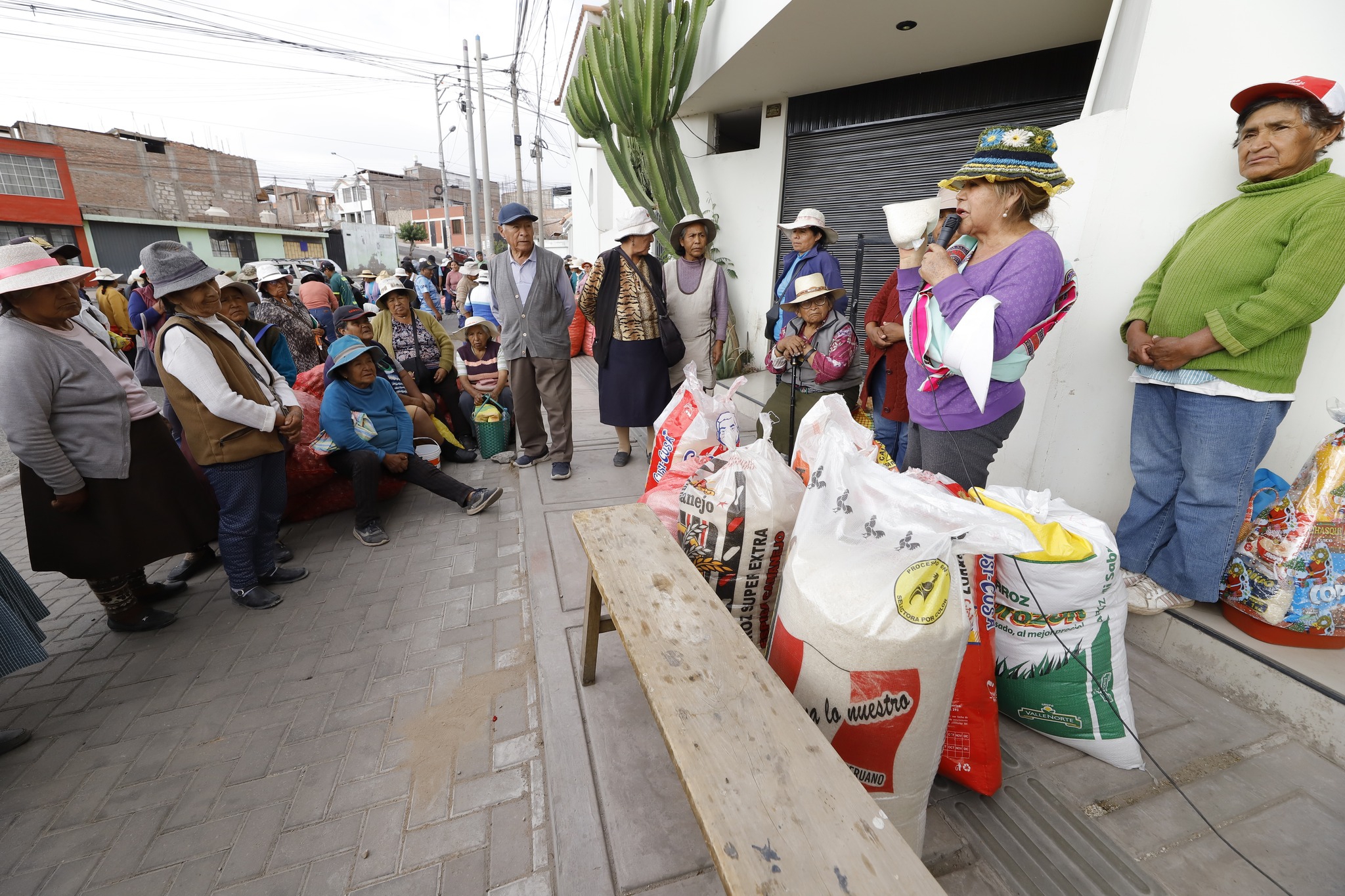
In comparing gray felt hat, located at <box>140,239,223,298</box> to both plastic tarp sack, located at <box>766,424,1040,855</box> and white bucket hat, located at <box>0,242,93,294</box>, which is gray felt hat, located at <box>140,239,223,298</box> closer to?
white bucket hat, located at <box>0,242,93,294</box>

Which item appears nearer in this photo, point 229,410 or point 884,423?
point 229,410

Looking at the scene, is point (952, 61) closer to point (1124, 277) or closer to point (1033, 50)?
point (1033, 50)

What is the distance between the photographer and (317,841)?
5.66 feet

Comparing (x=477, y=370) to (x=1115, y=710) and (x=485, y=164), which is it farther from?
(x=485, y=164)

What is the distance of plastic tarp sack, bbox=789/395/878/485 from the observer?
5.49ft

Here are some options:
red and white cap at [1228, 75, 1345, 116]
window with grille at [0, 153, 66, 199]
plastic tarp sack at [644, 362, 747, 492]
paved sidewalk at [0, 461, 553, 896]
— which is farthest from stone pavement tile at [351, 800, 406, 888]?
window with grille at [0, 153, 66, 199]

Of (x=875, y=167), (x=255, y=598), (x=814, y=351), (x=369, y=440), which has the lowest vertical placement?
(x=255, y=598)

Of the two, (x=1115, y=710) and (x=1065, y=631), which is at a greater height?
(x=1065, y=631)

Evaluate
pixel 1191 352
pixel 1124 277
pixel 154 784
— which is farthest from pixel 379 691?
pixel 1124 277

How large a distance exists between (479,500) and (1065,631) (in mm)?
3476

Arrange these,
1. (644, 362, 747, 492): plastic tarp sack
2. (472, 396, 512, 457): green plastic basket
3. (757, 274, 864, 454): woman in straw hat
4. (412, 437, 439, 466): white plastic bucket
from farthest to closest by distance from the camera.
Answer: (472, 396, 512, 457): green plastic basket < (412, 437, 439, 466): white plastic bucket < (757, 274, 864, 454): woman in straw hat < (644, 362, 747, 492): plastic tarp sack

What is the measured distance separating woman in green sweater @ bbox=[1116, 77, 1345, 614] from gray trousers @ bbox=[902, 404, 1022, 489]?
0.61 metres

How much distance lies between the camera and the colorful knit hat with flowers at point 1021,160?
5.46ft

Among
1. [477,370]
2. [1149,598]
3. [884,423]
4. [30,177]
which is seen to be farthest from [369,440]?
[30,177]
